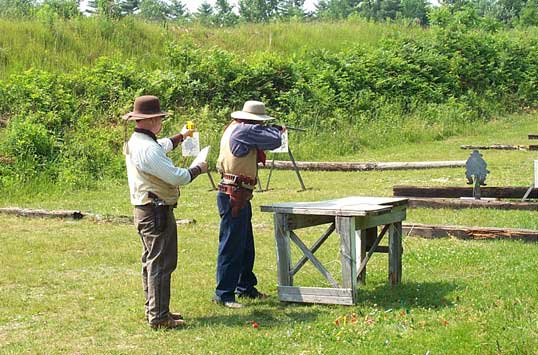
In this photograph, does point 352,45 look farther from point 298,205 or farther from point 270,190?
point 298,205

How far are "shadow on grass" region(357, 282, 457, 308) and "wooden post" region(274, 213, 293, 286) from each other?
0.71 meters

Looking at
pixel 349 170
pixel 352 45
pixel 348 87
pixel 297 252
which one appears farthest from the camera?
pixel 352 45

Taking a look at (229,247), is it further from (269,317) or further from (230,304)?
(269,317)

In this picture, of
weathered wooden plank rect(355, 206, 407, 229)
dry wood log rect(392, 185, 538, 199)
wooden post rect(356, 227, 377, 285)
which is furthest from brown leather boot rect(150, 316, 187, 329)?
dry wood log rect(392, 185, 538, 199)

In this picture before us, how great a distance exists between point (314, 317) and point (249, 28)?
25598 mm

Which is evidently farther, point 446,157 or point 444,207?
→ point 446,157

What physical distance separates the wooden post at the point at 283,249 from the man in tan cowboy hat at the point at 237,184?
32 centimetres

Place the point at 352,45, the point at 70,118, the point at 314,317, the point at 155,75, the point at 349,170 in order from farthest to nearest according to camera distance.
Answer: the point at 352,45 < the point at 155,75 < the point at 70,118 < the point at 349,170 < the point at 314,317

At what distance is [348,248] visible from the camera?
780 cm

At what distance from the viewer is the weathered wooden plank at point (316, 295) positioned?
26.0 feet

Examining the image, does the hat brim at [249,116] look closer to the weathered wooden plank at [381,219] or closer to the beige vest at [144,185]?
the beige vest at [144,185]

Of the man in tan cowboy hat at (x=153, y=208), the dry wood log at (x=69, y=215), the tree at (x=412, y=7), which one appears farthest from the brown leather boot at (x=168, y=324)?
the tree at (x=412, y=7)

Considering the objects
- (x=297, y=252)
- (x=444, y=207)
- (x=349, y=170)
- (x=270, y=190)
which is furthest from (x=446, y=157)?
(x=297, y=252)

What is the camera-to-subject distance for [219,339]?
7.11 metres
